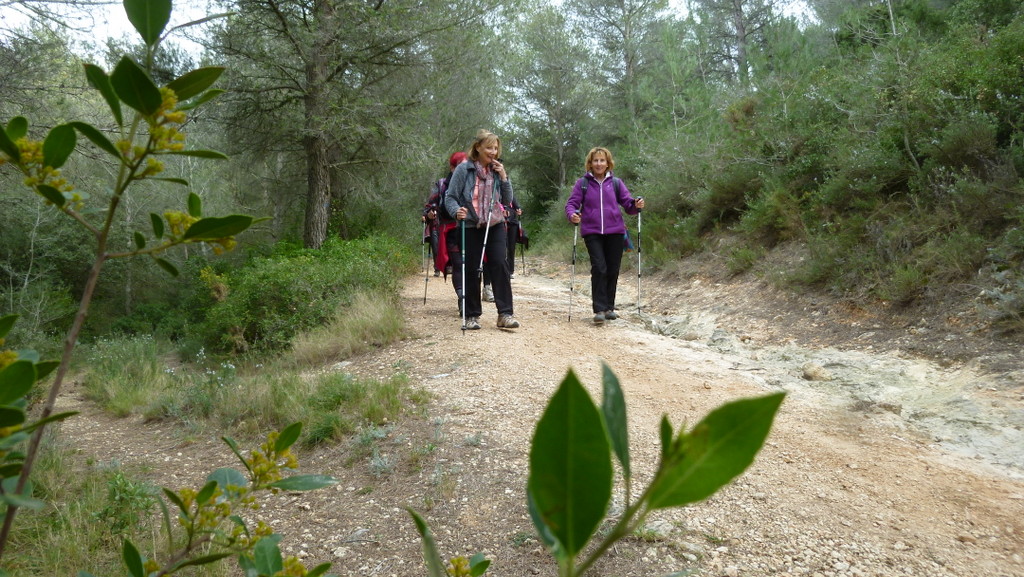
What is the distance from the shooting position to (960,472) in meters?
3.43

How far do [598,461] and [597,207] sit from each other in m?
7.36

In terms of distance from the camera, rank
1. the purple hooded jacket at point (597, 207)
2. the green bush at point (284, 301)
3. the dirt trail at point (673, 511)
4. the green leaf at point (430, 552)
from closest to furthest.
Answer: the green leaf at point (430, 552) < the dirt trail at point (673, 511) < the purple hooded jacket at point (597, 207) < the green bush at point (284, 301)

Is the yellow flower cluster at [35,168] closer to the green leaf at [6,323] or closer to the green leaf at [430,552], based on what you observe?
the green leaf at [6,323]

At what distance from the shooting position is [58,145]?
737 mm

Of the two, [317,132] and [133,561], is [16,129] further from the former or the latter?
[317,132]

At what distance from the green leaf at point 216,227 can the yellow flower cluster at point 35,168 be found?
16cm

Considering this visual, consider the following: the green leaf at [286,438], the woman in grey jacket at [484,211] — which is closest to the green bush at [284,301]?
the woman in grey jacket at [484,211]

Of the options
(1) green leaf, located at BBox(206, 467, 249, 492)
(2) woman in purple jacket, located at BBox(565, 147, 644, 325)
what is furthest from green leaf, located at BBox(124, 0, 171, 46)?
(2) woman in purple jacket, located at BBox(565, 147, 644, 325)

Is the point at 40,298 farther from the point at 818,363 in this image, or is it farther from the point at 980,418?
the point at 980,418

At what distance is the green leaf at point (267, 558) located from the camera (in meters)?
0.79

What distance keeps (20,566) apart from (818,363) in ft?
17.5

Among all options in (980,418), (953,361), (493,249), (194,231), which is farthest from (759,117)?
(194,231)

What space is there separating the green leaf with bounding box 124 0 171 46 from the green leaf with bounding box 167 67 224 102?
0.28 ft

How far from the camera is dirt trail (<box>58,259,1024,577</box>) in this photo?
8.49ft
